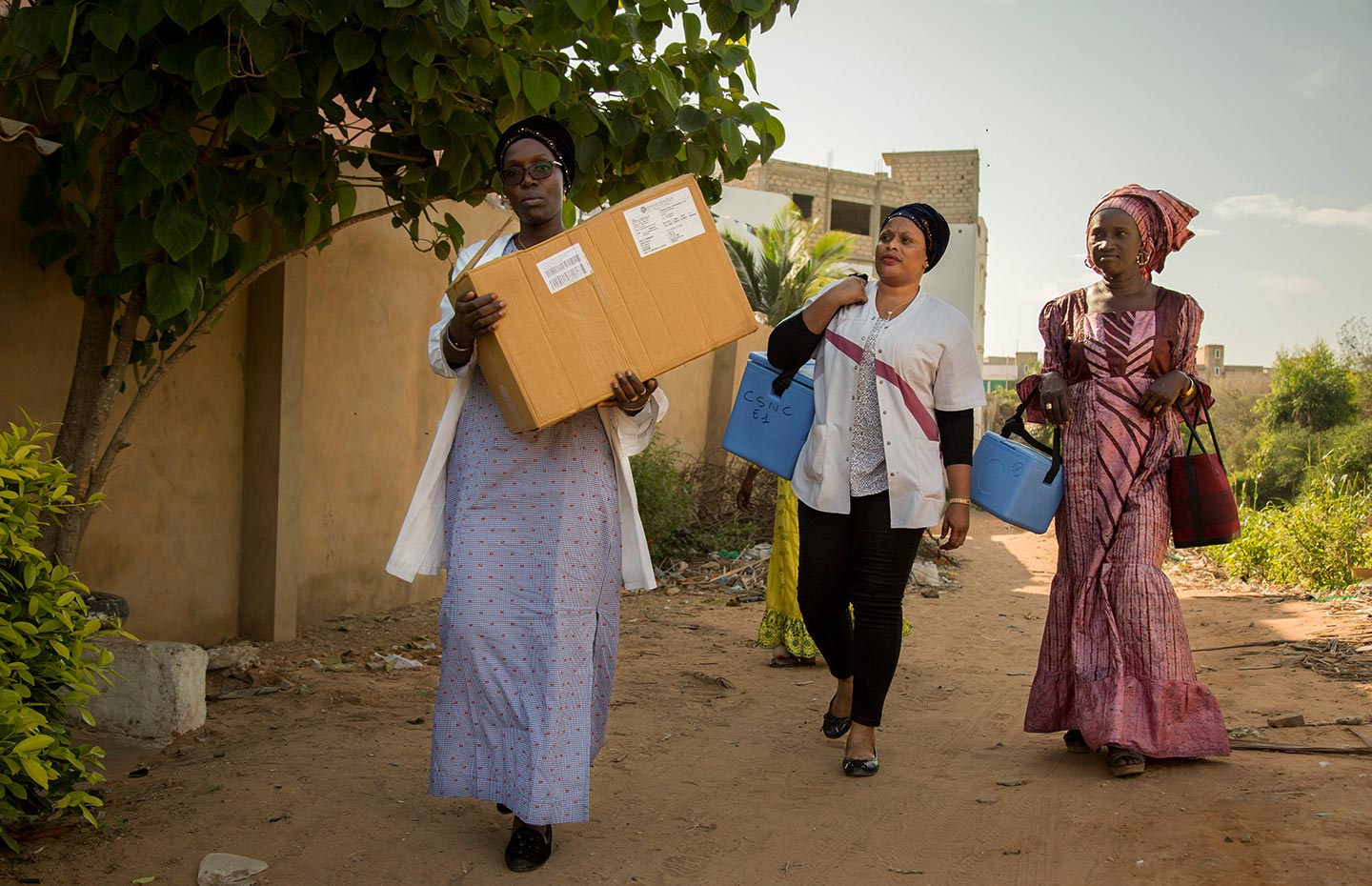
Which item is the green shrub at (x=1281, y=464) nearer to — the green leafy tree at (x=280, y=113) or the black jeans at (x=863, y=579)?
the black jeans at (x=863, y=579)

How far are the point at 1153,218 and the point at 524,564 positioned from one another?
8.50 ft

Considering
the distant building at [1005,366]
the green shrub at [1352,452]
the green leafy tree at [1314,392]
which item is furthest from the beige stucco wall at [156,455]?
the distant building at [1005,366]

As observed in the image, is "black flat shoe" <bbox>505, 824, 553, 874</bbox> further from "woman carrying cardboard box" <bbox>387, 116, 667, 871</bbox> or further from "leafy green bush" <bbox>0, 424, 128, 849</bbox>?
"leafy green bush" <bbox>0, 424, 128, 849</bbox>

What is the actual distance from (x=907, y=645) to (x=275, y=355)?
4.13 meters

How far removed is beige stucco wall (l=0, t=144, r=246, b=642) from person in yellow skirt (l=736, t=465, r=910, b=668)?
2872mm

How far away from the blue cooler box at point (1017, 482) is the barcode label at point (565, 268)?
1758 millimetres

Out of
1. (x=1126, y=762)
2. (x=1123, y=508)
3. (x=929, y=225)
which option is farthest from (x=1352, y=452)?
(x=929, y=225)

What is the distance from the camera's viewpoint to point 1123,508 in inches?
160

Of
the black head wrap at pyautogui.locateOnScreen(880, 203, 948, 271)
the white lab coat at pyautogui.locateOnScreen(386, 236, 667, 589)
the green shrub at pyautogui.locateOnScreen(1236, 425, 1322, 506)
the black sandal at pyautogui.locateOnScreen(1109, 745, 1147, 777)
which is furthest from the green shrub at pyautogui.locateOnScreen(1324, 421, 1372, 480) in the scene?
the white lab coat at pyautogui.locateOnScreen(386, 236, 667, 589)

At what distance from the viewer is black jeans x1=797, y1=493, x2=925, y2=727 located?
3.95 meters

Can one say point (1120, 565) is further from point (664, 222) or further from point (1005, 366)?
point (1005, 366)

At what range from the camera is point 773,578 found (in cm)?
645

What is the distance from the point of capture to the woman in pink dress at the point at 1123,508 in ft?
12.8

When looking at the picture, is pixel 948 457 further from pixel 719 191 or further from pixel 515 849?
pixel 515 849
